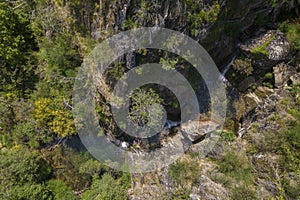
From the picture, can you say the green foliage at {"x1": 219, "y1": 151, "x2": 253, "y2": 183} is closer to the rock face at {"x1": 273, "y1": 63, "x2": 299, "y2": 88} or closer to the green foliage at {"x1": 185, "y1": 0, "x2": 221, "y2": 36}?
the rock face at {"x1": 273, "y1": 63, "x2": 299, "y2": 88}

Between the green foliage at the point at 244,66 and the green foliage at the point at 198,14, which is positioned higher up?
the green foliage at the point at 198,14

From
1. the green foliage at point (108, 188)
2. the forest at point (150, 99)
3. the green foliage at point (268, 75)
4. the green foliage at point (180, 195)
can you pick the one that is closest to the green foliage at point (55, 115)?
the forest at point (150, 99)

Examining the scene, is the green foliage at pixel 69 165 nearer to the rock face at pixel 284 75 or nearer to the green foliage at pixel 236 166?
the green foliage at pixel 236 166

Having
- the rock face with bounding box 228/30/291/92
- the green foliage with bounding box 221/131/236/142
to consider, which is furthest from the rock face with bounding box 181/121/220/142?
the rock face with bounding box 228/30/291/92

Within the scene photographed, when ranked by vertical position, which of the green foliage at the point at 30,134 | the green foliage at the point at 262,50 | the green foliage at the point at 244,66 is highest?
the green foliage at the point at 262,50

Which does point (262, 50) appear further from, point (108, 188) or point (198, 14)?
point (108, 188)

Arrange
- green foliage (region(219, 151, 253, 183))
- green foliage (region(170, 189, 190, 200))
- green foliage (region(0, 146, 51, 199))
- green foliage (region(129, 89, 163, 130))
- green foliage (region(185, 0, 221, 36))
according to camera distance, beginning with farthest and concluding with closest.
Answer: green foliage (region(129, 89, 163, 130)) → green foliage (region(0, 146, 51, 199)) → green foliage (region(219, 151, 253, 183)) → green foliage (region(170, 189, 190, 200)) → green foliage (region(185, 0, 221, 36))
